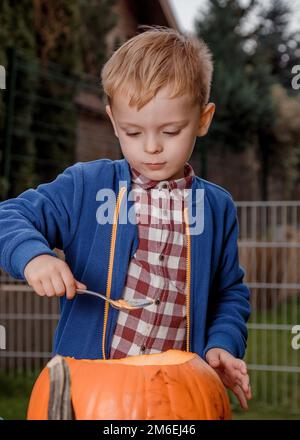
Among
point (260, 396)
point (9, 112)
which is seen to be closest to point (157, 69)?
point (260, 396)

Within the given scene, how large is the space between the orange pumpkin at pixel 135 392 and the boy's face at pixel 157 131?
0.29 meters

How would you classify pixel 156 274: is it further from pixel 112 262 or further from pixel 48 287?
pixel 48 287

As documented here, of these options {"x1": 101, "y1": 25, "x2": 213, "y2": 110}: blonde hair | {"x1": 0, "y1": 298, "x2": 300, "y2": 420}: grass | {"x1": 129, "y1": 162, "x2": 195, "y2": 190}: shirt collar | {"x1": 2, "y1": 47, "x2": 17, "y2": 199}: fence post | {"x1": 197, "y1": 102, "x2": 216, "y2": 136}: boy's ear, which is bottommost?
{"x1": 0, "y1": 298, "x2": 300, "y2": 420}: grass

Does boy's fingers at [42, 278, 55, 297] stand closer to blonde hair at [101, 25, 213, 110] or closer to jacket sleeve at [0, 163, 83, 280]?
jacket sleeve at [0, 163, 83, 280]

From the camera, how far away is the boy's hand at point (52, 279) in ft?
2.59

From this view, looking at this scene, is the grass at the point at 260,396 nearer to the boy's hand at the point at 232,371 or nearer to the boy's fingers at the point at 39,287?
the boy's hand at the point at 232,371

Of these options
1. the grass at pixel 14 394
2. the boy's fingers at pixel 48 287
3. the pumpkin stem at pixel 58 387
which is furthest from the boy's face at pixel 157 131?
the grass at pixel 14 394

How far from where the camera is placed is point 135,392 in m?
0.77

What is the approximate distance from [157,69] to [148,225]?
8.7 inches

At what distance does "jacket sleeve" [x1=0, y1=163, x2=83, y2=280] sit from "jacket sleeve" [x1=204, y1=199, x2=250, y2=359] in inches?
9.1

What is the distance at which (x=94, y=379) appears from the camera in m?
0.79

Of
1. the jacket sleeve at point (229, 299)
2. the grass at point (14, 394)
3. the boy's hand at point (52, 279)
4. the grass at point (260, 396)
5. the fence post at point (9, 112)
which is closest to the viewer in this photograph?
the boy's hand at point (52, 279)

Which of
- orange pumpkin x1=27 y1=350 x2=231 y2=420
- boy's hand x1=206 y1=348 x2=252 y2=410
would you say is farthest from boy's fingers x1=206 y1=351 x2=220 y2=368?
orange pumpkin x1=27 y1=350 x2=231 y2=420

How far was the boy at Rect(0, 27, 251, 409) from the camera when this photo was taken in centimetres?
99
